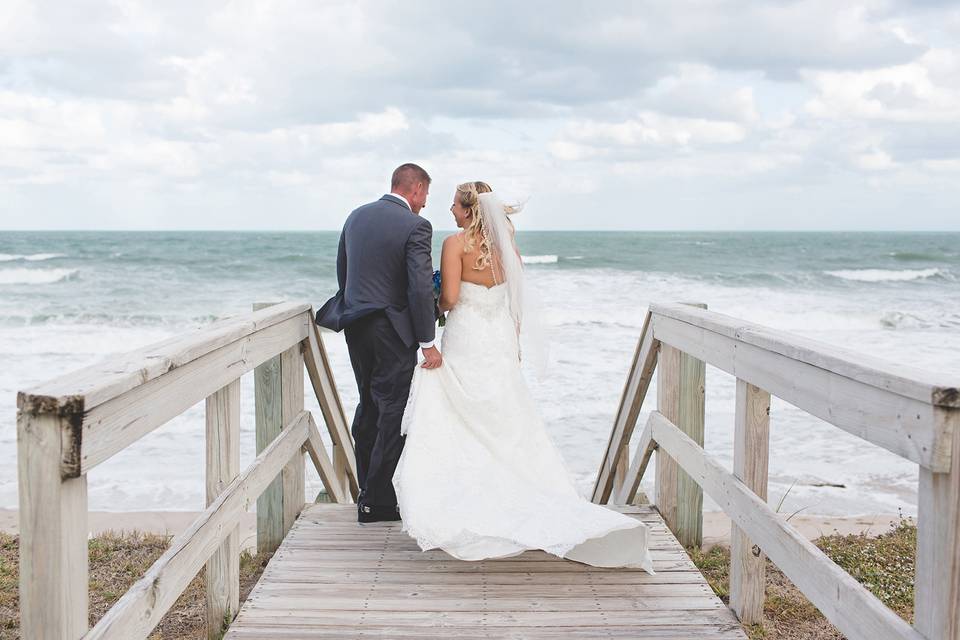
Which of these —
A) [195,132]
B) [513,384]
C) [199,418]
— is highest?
[195,132]

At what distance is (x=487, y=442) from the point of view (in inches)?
157

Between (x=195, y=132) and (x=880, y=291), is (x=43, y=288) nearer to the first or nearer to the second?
(x=195, y=132)

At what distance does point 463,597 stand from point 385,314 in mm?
1468

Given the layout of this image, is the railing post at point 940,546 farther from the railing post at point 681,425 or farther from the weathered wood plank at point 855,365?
the railing post at point 681,425

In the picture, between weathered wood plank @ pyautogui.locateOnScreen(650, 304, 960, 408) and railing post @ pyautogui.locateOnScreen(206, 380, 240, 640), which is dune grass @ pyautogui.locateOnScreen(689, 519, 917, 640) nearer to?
weathered wood plank @ pyautogui.locateOnScreen(650, 304, 960, 408)

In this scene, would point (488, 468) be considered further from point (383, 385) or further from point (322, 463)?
point (322, 463)

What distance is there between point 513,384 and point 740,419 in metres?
1.51

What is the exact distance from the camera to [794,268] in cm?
3669

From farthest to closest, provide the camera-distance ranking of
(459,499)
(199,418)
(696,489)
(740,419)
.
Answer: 1. (199,418)
2. (696,489)
3. (459,499)
4. (740,419)

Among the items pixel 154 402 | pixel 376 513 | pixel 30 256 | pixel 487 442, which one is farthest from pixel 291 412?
pixel 30 256

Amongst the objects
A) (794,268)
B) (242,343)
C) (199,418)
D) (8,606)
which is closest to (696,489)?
(242,343)

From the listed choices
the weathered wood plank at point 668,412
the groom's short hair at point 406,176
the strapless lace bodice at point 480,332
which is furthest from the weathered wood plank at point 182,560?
the weathered wood plank at point 668,412

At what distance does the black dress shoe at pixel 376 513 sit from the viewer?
3.96 meters

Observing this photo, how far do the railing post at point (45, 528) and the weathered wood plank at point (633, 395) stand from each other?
290cm
